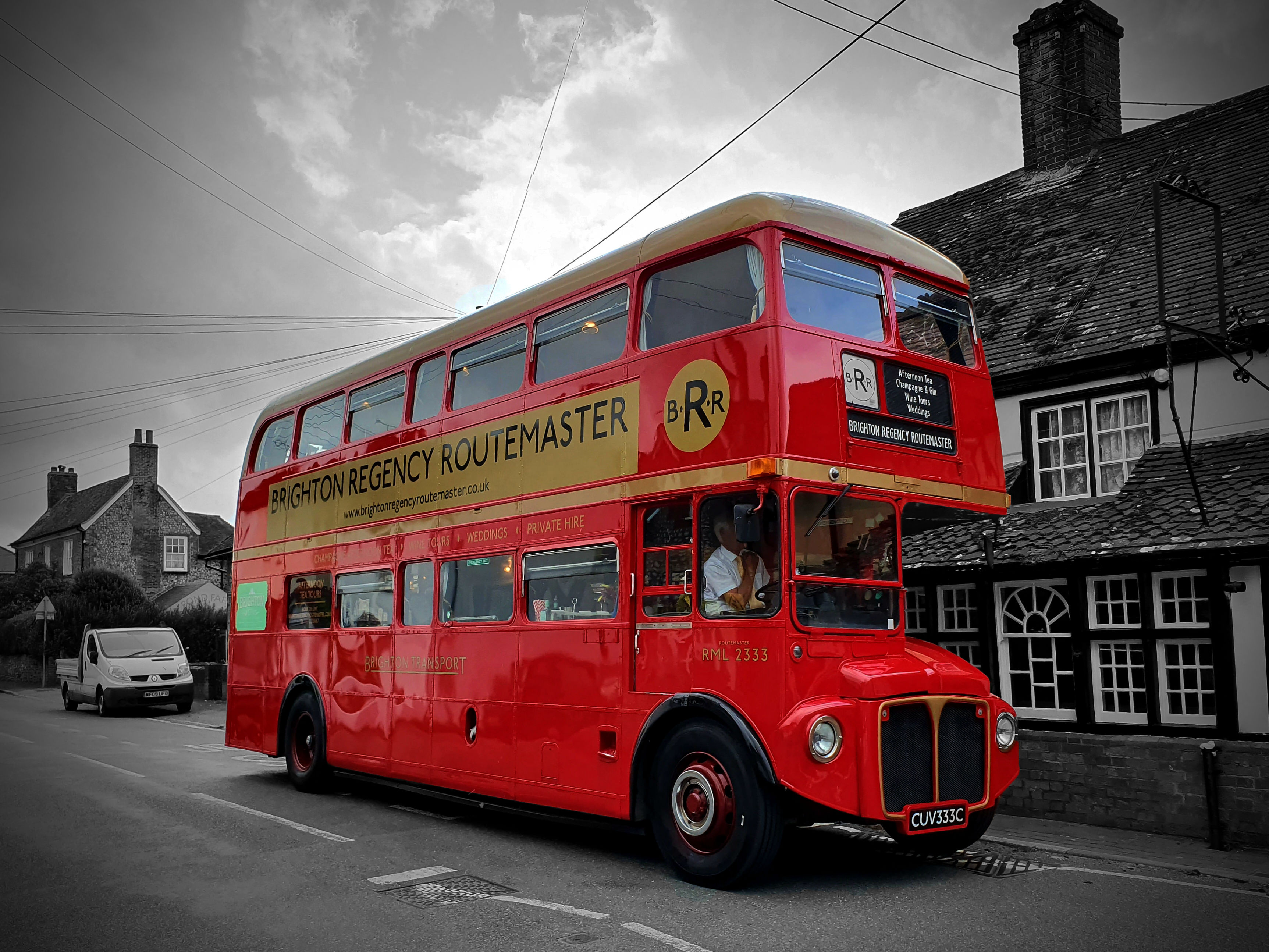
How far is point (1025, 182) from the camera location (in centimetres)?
1731

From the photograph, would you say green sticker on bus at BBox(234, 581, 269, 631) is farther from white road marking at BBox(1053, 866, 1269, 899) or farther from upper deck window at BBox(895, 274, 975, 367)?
white road marking at BBox(1053, 866, 1269, 899)

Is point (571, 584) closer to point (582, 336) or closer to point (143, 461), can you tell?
point (582, 336)

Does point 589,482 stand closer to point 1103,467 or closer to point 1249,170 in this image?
point 1103,467

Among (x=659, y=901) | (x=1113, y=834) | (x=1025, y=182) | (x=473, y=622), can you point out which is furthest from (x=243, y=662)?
(x=1025, y=182)

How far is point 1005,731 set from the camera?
24.5 feet

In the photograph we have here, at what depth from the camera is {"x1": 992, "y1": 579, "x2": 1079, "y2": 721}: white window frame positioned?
11875 millimetres

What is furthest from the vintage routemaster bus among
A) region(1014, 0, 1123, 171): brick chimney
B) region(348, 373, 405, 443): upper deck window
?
region(1014, 0, 1123, 171): brick chimney

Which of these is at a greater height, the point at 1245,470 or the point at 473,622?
the point at 1245,470

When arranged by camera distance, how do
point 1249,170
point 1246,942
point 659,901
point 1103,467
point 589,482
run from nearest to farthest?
point 1246,942
point 659,901
point 589,482
point 1103,467
point 1249,170

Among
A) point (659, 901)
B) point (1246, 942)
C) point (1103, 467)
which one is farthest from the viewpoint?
point (1103, 467)

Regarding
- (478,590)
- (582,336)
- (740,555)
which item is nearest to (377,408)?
(478,590)

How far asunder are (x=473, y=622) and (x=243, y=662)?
5.58 meters

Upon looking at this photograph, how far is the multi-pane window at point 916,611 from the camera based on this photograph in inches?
532

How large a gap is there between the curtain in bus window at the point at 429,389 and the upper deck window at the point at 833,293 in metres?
4.35
